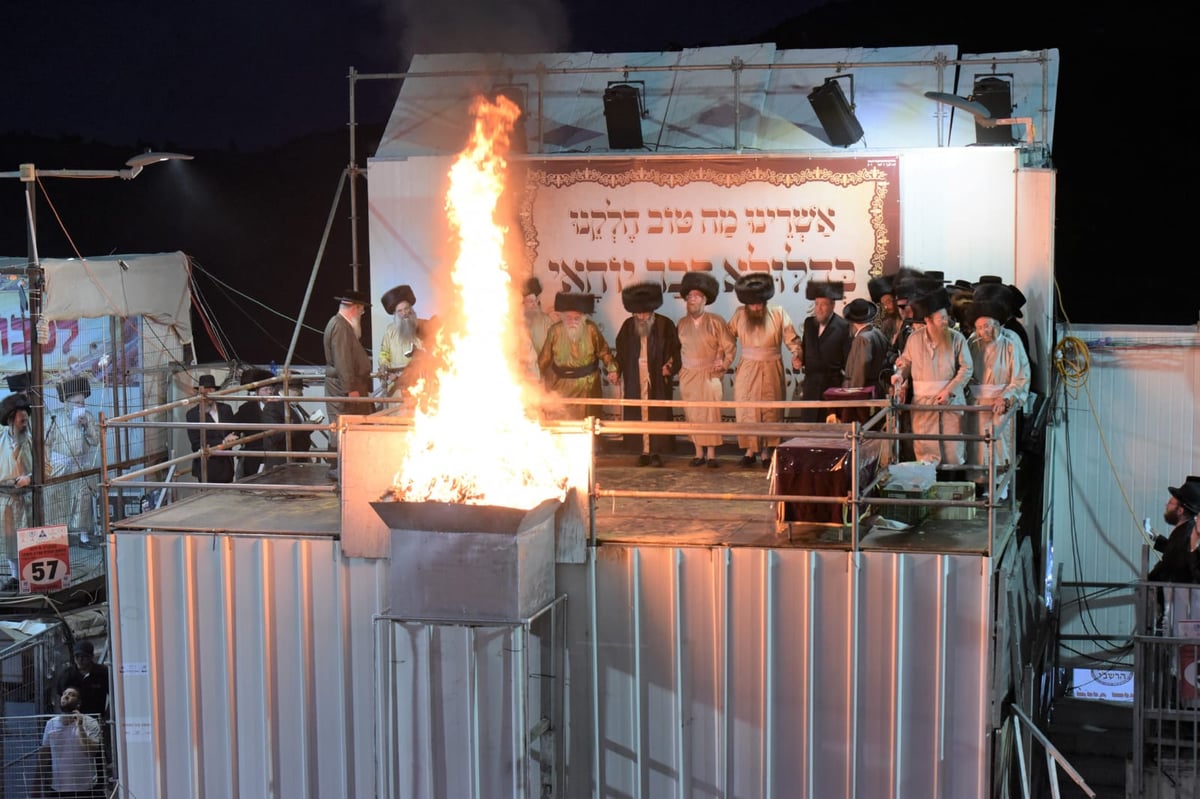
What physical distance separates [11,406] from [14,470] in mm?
684

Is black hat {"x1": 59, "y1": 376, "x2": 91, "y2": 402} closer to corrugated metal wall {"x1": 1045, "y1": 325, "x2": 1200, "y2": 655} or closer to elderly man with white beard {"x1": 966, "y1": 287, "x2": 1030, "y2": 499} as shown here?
elderly man with white beard {"x1": 966, "y1": 287, "x2": 1030, "y2": 499}

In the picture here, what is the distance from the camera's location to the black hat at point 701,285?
13.1 metres

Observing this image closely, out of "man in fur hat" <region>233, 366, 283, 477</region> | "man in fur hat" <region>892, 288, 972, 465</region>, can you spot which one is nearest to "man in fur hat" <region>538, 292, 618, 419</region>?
"man in fur hat" <region>233, 366, 283, 477</region>

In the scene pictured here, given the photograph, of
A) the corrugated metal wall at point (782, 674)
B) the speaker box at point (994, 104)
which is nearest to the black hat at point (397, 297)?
the corrugated metal wall at point (782, 674)

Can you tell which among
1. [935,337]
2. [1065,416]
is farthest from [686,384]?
[1065,416]

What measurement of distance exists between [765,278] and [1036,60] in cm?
359

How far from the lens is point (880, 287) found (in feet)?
43.4

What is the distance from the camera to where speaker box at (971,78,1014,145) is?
44.3 feet

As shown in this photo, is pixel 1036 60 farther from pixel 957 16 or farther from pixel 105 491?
pixel 957 16

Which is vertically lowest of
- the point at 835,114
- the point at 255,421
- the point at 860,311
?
the point at 255,421

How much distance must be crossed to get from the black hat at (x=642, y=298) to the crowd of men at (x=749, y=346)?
1 cm

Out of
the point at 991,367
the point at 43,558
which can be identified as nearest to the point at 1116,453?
the point at 991,367

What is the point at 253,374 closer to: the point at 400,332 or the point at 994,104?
the point at 400,332

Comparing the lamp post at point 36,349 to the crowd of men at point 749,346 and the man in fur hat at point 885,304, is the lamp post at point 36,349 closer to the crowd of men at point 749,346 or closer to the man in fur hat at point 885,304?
the crowd of men at point 749,346
